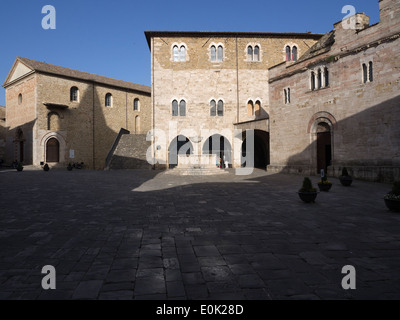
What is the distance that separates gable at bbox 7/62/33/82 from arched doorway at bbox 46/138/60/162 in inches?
338

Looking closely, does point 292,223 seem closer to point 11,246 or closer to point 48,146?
point 11,246

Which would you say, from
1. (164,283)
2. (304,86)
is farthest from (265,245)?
(304,86)

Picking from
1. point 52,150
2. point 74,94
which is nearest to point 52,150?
point 52,150

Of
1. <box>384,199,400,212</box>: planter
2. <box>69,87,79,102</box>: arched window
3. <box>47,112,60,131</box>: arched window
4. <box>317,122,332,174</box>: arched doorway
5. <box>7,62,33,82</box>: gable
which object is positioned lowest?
<box>384,199,400,212</box>: planter

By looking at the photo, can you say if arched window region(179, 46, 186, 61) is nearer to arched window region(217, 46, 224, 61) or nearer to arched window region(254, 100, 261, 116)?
arched window region(217, 46, 224, 61)

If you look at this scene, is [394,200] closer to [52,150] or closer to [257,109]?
[257,109]

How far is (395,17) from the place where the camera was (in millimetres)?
13180

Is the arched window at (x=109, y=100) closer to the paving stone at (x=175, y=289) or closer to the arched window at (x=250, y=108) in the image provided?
the arched window at (x=250, y=108)

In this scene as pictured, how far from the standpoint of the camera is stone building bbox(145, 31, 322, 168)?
26.6 meters

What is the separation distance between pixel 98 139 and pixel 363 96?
30.3 m

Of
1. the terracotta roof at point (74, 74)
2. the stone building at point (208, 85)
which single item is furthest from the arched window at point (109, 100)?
the stone building at point (208, 85)

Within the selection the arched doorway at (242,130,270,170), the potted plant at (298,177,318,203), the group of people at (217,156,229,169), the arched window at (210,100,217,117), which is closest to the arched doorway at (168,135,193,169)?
the group of people at (217,156,229,169)

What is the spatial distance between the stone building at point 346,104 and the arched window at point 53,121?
25.6m

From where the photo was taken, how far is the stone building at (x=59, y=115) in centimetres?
2934
